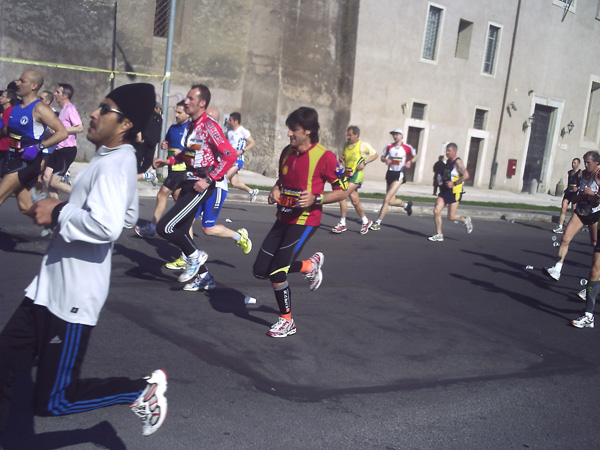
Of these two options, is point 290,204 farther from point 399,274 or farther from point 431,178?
point 431,178

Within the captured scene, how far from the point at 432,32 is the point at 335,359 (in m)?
26.9

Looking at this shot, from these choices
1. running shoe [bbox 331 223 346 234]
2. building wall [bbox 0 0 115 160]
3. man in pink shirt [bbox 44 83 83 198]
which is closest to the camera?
man in pink shirt [bbox 44 83 83 198]

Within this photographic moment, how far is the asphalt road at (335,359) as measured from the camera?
13.4 feet

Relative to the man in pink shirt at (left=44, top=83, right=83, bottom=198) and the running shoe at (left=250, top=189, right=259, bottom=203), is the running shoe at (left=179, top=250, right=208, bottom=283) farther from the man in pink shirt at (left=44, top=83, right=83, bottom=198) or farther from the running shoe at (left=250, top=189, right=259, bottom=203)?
the running shoe at (left=250, top=189, right=259, bottom=203)

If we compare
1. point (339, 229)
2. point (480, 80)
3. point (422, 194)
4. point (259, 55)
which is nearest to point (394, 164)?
point (339, 229)

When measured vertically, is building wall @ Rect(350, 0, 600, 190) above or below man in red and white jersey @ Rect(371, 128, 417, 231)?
above

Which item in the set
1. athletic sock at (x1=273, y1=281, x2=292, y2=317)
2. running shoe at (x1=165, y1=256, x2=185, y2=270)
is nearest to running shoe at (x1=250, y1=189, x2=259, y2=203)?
running shoe at (x1=165, y1=256, x2=185, y2=270)

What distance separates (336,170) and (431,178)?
25.6 metres

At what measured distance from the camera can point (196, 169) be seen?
24.1ft

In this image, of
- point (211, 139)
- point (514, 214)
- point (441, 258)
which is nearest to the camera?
point (211, 139)

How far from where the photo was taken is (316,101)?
86.8 ft

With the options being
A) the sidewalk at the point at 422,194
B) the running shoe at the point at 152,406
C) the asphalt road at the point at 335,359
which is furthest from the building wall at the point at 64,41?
the running shoe at the point at 152,406

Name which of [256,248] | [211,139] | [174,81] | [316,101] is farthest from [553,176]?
[211,139]

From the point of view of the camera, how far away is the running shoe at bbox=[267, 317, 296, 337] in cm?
597
